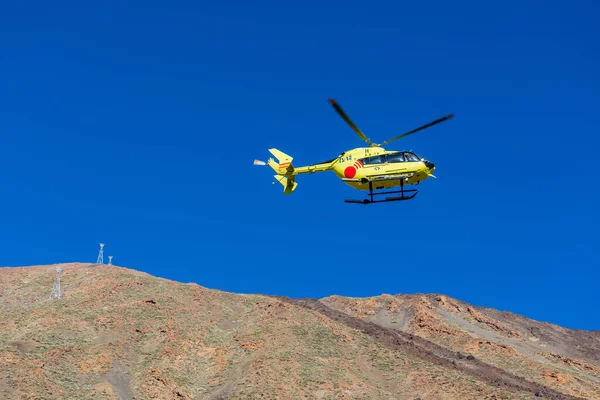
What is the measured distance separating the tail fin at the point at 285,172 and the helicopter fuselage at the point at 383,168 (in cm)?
591

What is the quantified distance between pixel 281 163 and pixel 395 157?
10441mm

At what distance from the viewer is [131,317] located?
64.9 metres

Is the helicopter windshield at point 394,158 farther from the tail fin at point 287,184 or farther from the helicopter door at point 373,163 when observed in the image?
the tail fin at point 287,184

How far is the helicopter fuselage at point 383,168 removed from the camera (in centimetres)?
3978

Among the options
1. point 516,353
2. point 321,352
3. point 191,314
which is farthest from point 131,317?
point 516,353

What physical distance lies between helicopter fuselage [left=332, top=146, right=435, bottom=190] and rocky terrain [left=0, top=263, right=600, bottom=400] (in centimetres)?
2066

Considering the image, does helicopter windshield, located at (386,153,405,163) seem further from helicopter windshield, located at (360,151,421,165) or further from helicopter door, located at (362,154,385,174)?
helicopter door, located at (362,154,385,174)

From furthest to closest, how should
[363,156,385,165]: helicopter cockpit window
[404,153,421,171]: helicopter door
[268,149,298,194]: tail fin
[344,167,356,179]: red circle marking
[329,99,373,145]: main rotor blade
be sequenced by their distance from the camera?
1. [268,149,298,194]: tail fin
2. [344,167,356,179]: red circle marking
3. [363,156,385,165]: helicopter cockpit window
4. [404,153,421,171]: helicopter door
5. [329,99,373,145]: main rotor blade

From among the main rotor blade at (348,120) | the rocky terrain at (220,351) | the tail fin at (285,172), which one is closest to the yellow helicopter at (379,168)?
the main rotor blade at (348,120)

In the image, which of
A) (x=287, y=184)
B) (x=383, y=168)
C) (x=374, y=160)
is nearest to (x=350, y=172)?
(x=374, y=160)

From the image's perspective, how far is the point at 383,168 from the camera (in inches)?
1576

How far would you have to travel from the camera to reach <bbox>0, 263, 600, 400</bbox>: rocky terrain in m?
52.6

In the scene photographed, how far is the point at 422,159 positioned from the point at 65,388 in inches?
1300

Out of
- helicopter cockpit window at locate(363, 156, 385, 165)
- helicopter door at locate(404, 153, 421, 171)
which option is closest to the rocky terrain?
helicopter cockpit window at locate(363, 156, 385, 165)
